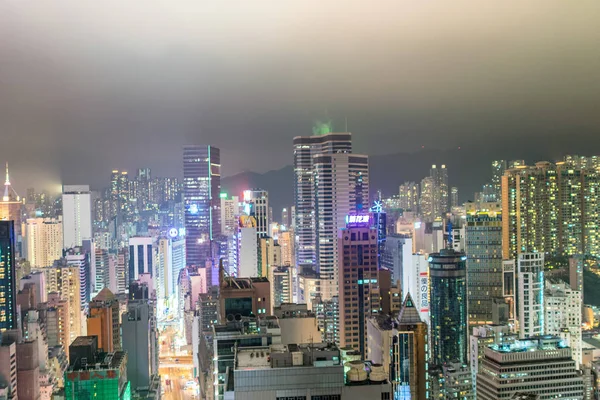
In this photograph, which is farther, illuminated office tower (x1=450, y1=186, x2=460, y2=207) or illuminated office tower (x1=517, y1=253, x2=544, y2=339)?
illuminated office tower (x1=450, y1=186, x2=460, y2=207)

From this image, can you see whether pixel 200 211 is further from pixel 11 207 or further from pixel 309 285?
pixel 11 207

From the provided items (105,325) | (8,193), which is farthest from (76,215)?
(105,325)

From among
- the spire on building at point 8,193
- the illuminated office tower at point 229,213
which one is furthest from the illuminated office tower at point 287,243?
the spire on building at point 8,193

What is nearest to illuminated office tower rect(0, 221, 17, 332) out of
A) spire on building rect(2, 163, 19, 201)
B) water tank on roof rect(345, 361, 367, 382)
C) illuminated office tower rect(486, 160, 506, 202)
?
spire on building rect(2, 163, 19, 201)

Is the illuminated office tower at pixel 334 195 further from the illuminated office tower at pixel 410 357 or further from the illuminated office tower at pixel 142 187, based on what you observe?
the illuminated office tower at pixel 410 357

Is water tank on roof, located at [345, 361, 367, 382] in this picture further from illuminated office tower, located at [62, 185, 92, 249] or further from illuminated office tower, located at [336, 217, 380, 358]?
illuminated office tower, located at [62, 185, 92, 249]
